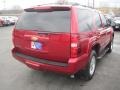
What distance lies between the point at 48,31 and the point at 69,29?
48 cm

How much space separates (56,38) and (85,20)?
3.25ft

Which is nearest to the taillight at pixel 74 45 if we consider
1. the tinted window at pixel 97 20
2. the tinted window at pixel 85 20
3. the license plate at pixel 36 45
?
the tinted window at pixel 85 20

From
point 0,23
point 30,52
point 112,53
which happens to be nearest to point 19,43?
point 30,52

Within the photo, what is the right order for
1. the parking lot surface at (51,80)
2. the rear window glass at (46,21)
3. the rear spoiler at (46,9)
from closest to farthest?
1. the rear window glass at (46,21)
2. the rear spoiler at (46,9)
3. the parking lot surface at (51,80)

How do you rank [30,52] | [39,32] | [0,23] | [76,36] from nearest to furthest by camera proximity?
1. [76,36]
2. [39,32]
3. [30,52]
4. [0,23]

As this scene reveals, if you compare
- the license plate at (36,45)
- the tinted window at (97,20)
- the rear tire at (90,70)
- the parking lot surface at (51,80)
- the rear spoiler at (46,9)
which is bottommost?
the parking lot surface at (51,80)

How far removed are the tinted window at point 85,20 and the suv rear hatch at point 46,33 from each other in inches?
14.2

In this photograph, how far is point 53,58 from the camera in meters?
4.70

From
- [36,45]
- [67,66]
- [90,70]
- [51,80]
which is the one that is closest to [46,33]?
[36,45]

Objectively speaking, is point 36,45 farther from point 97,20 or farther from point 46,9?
point 97,20

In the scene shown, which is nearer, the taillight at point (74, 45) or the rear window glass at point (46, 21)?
the taillight at point (74, 45)

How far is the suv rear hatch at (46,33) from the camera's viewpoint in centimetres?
452

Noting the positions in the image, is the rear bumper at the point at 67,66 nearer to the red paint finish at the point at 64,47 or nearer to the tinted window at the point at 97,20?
the red paint finish at the point at 64,47

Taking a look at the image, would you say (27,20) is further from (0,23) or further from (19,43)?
(0,23)
